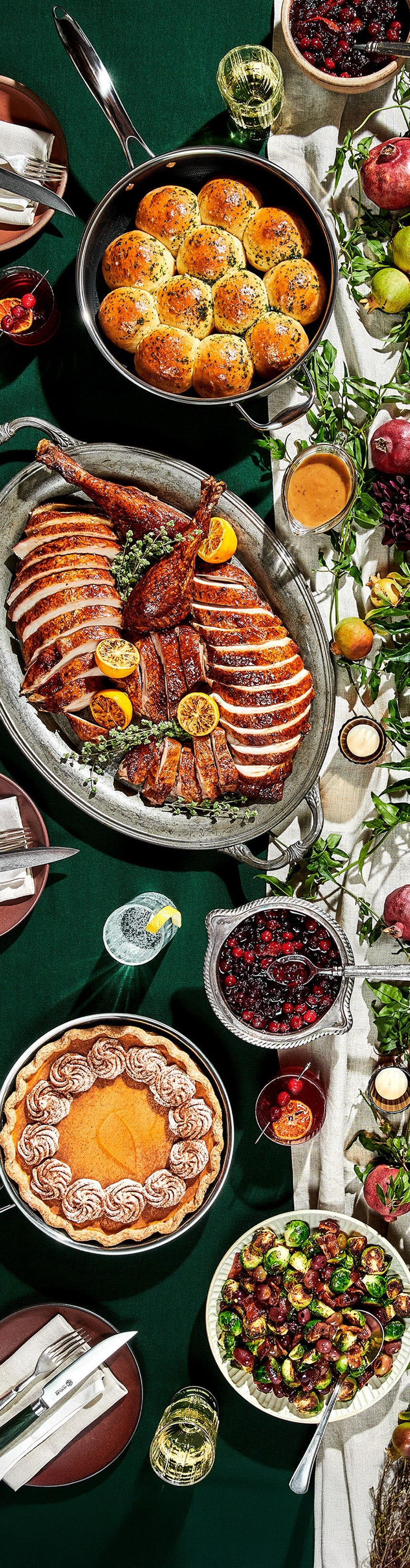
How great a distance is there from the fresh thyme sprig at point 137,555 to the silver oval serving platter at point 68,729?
0.66 feet

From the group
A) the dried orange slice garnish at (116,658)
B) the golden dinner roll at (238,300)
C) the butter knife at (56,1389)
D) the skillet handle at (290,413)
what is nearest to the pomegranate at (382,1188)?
the butter knife at (56,1389)

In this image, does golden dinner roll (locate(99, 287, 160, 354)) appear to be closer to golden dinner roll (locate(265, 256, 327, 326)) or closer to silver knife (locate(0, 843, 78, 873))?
golden dinner roll (locate(265, 256, 327, 326))

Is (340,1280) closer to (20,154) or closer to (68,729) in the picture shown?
(68,729)

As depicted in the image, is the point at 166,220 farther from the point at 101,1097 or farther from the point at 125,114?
the point at 101,1097

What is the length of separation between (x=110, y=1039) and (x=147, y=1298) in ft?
3.19

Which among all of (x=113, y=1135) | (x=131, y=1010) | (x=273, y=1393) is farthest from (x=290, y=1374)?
(x=131, y=1010)

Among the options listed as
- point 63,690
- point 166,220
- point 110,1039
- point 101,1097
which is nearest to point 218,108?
point 166,220

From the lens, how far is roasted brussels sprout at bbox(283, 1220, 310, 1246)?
116 inches

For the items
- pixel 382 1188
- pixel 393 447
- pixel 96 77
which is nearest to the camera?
pixel 96 77

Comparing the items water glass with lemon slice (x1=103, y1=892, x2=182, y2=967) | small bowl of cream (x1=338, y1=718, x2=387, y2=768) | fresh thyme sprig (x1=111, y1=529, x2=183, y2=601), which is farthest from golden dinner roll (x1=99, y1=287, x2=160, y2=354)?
water glass with lemon slice (x1=103, y1=892, x2=182, y2=967)

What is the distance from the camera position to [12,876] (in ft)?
9.37

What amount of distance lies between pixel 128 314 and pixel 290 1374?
3.28 metres

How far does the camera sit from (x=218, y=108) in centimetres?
288

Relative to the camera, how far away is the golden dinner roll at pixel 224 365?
265 centimetres
